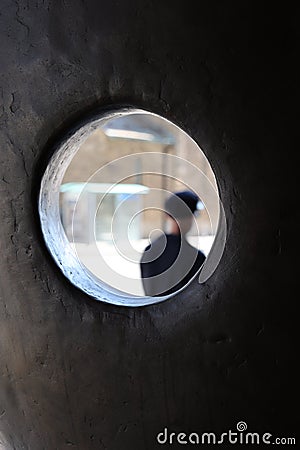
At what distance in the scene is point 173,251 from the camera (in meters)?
2.39

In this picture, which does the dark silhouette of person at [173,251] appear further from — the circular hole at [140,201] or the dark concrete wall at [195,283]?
the dark concrete wall at [195,283]

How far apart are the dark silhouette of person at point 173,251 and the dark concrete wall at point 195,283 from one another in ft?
2.93

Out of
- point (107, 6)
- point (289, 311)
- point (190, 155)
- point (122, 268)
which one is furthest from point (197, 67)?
point (190, 155)

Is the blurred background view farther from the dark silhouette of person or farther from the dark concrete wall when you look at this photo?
the dark concrete wall

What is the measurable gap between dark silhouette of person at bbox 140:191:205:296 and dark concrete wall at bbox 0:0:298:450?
894 mm

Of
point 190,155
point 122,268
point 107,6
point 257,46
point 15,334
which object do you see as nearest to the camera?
point 257,46

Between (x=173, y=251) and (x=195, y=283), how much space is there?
1503 millimetres

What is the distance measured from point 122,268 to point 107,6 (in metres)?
1.81

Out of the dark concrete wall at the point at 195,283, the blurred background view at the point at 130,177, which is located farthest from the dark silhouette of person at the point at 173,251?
the dark concrete wall at the point at 195,283

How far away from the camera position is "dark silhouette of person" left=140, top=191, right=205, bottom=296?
2.10m

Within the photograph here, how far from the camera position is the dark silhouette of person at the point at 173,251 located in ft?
6.88

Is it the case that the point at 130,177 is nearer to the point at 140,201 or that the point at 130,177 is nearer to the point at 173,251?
the point at 140,201

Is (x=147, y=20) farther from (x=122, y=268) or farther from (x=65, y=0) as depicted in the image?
(x=122, y=268)

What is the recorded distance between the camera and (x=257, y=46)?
0.82 meters
